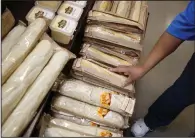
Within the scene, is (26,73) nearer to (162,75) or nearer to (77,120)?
(77,120)

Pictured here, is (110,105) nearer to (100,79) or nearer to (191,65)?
(100,79)

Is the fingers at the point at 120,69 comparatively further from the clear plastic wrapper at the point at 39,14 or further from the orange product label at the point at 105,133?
the clear plastic wrapper at the point at 39,14

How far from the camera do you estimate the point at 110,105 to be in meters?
1.33

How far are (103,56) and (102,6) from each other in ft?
1.17

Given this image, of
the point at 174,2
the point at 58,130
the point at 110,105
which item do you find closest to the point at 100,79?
the point at 110,105

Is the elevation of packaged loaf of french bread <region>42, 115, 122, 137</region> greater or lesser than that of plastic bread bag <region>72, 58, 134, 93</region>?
lesser

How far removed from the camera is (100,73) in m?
1.39

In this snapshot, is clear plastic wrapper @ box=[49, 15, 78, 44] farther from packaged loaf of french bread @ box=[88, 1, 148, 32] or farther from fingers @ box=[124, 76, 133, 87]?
fingers @ box=[124, 76, 133, 87]

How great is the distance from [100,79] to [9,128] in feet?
1.78

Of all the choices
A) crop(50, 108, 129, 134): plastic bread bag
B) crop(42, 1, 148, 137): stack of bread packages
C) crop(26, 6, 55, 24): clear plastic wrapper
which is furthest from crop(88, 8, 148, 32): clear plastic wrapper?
crop(50, 108, 129, 134): plastic bread bag

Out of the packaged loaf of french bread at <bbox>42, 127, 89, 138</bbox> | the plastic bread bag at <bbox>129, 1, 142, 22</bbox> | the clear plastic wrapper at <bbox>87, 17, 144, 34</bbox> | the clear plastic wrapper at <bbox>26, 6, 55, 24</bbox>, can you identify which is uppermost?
the clear plastic wrapper at <bbox>26, 6, 55, 24</bbox>

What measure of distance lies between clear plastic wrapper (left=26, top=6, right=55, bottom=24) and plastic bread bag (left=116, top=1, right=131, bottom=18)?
41 cm

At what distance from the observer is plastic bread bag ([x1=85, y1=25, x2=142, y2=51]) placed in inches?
59.4

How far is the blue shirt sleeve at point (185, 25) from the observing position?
107 centimetres
